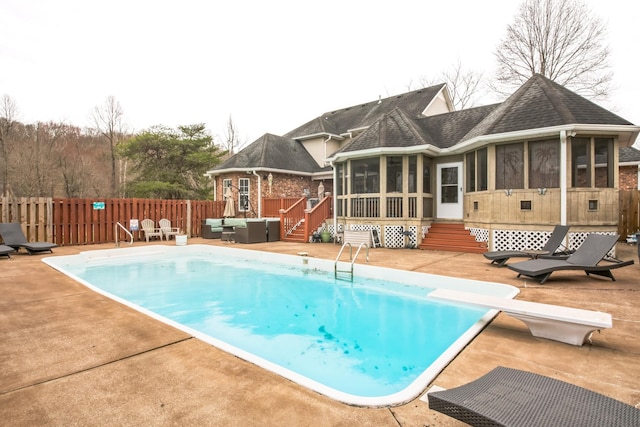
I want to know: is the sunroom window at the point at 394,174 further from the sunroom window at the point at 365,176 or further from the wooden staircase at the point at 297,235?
the wooden staircase at the point at 297,235

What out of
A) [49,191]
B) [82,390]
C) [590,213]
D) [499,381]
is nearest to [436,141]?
[590,213]

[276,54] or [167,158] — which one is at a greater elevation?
[276,54]

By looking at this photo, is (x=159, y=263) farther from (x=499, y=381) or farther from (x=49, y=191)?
(x=49, y=191)

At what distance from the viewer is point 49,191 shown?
74.5 feet

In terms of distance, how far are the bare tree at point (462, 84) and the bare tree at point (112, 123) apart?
25932mm

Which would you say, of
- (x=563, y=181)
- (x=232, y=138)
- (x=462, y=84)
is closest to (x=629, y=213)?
(x=563, y=181)

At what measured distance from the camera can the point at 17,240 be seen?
34.3 ft

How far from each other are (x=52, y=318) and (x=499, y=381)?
500 cm

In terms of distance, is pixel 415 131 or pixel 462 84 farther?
pixel 462 84

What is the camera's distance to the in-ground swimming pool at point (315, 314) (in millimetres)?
3496

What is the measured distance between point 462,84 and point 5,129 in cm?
3227

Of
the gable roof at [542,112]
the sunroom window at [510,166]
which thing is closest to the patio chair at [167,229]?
the gable roof at [542,112]

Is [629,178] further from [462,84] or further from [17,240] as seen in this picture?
[17,240]

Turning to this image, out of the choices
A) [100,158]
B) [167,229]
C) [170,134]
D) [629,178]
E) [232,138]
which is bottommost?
[167,229]
